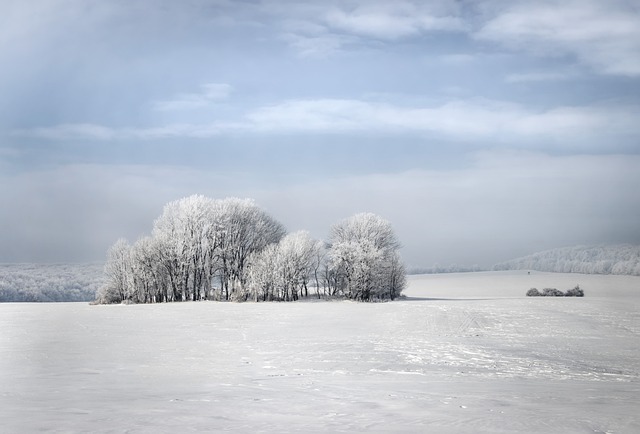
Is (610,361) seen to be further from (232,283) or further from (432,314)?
(232,283)

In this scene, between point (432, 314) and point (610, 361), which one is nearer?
point (610, 361)

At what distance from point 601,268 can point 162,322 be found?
50.1m

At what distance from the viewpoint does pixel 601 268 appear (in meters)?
66.7

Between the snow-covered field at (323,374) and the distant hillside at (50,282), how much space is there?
69.6 ft

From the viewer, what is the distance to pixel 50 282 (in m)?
57.3

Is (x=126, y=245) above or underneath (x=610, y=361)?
above

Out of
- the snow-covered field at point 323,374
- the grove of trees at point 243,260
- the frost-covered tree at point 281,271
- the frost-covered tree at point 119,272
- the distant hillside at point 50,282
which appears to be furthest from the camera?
the frost-covered tree at point 119,272

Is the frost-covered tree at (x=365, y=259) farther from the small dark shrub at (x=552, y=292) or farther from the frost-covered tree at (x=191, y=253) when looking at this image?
the small dark shrub at (x=552, y=292)

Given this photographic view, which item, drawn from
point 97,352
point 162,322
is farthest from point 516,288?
point 97,352

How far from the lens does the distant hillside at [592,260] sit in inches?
2307

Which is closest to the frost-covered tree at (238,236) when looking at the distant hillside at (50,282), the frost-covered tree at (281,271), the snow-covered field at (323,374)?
the frost-covered tree at (281,271)

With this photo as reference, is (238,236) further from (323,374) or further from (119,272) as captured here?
(323,374)

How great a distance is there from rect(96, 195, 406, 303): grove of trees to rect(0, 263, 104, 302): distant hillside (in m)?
2.01

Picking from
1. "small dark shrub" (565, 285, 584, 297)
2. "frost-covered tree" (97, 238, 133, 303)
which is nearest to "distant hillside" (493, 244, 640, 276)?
"small dark shrub" (565, 285, 584, 297)
